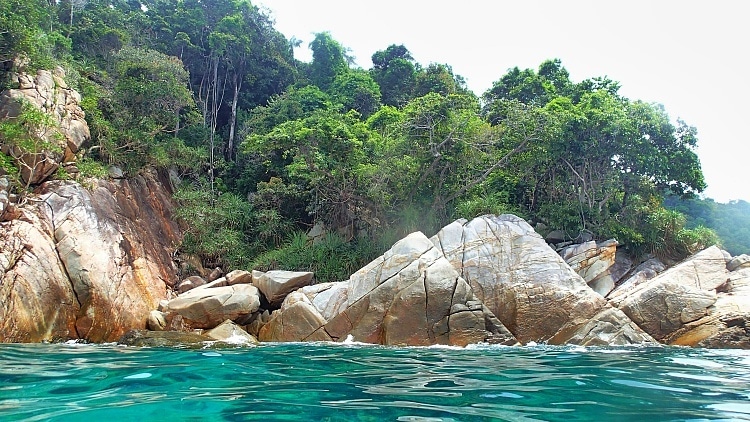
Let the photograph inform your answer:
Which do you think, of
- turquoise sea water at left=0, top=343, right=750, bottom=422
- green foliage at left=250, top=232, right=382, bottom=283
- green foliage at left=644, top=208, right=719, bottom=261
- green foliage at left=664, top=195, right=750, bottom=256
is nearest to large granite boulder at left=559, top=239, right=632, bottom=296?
green foliage at left=644, top=208, right=719, bottom=261

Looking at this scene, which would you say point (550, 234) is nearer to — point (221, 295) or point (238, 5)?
point (221, 295)

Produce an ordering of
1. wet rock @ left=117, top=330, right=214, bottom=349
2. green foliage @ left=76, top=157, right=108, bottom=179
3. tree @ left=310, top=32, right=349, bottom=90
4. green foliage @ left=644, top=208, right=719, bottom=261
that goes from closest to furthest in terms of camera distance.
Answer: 1. wet rock @ left=117, top=330, right=214, bottom=349
2. green foliage @ left=76, top=157, right=108, bottom=179
3. green foliage @ left=644, top=208, right=719, bottom=261
4. tree @ left=310, top=32, right=349, bottom=90

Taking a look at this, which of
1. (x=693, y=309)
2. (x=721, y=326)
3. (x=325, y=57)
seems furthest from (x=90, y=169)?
(x=325, y=57)

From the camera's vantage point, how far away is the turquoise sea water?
3184 millimetres

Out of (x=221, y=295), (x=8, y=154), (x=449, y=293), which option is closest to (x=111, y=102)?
(x=8, y=154)

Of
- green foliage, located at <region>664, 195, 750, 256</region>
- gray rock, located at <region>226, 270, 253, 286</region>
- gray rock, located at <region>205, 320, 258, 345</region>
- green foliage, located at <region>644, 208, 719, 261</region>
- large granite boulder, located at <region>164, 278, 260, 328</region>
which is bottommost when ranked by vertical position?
gray rock, located at <region>205, 320, 258, 345</region>

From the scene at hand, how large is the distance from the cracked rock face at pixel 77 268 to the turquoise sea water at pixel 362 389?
A: 512 centimetres

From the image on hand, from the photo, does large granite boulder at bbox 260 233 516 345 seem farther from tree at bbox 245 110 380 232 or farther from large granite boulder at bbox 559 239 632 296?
tree at bbox 245 110 380 232

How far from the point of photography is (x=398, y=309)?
11.0 m

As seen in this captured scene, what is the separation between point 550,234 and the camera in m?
15.9

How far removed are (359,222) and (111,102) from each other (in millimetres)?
10312

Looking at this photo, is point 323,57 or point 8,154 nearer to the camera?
point 8,154

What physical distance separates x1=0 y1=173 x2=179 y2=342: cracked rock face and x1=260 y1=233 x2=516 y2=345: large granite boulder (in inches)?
155

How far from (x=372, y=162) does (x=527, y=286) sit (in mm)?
7845
